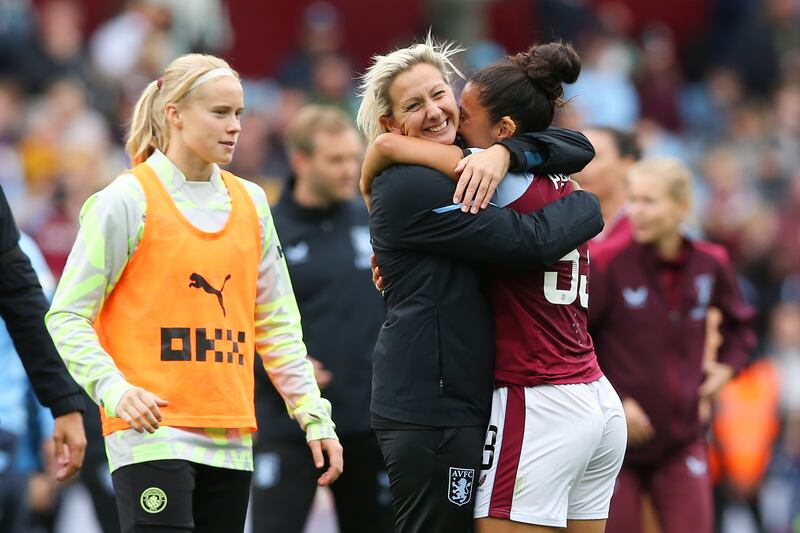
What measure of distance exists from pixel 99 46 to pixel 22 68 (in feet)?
4.17

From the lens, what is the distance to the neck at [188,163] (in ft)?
16.3

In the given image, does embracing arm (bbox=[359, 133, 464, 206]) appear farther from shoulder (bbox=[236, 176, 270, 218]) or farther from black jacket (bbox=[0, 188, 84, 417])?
black jacket (bbox=[0, 188, 84, 417])

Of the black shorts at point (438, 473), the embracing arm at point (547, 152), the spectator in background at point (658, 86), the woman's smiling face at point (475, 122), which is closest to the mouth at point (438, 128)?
the woman's smiling face at point (475, 122)

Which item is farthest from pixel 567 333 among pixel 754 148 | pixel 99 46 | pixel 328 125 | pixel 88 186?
pixel 754 148

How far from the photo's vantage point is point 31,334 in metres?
5.12

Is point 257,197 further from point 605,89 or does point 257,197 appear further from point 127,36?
point 605,89

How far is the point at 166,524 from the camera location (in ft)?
15.2

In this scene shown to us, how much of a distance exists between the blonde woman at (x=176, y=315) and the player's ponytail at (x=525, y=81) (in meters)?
0.90

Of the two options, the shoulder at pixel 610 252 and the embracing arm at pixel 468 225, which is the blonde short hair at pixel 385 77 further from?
the shoulder at pixel 610 252

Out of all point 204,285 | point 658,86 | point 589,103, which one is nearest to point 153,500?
point 204,285

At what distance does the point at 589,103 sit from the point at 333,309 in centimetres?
1032

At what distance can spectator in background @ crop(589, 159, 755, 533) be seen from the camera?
6797 mm

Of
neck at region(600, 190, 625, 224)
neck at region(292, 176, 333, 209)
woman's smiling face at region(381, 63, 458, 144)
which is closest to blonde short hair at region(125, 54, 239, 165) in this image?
woman's smiling face at region(381, 63, 458, 144)

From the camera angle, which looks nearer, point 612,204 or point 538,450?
point 538,450
